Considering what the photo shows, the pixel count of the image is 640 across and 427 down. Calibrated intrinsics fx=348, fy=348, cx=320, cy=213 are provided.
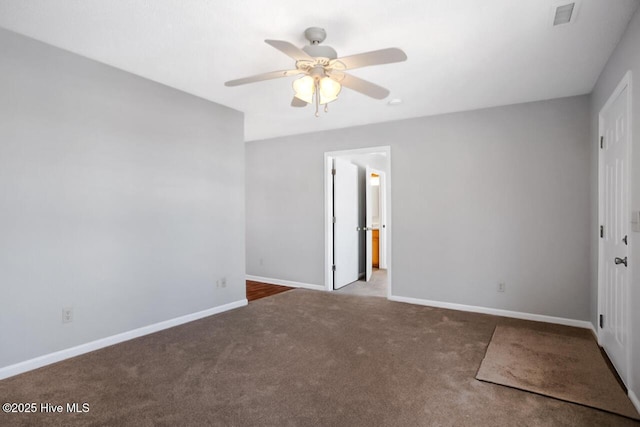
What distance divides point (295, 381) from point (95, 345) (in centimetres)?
177

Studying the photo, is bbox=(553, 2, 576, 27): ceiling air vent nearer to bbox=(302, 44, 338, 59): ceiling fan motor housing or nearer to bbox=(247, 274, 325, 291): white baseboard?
bbox=(302, 44, 338, 59): ceiling fan motor housing

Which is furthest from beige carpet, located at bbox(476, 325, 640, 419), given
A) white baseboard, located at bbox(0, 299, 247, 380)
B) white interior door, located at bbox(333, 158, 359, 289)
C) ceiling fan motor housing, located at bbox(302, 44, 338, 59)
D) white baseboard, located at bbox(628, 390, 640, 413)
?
white baseboard, located at bbox(0, 299, 247, 380)

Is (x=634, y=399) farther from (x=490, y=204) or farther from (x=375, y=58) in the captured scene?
(x=375, y=58)

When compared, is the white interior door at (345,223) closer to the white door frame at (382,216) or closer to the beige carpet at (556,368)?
the white door frame at (382,216)

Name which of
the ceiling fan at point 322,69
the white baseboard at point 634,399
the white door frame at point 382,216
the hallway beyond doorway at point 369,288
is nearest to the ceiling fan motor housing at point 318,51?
the ceiling fan at point 322,69

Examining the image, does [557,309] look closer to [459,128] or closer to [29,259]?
[459,128]

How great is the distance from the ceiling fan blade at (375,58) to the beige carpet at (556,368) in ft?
7.25

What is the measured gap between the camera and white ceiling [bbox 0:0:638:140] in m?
2.12

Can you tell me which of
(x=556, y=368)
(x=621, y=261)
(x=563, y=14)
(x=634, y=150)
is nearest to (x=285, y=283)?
(x=556, y=368)

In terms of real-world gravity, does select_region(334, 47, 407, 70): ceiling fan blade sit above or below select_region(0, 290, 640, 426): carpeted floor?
above

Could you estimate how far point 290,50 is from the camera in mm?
2016

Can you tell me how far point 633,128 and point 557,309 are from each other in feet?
→ 7.35

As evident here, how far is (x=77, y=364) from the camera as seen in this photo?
2.62 m

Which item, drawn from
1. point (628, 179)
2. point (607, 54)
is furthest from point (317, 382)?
point (607, 54)
